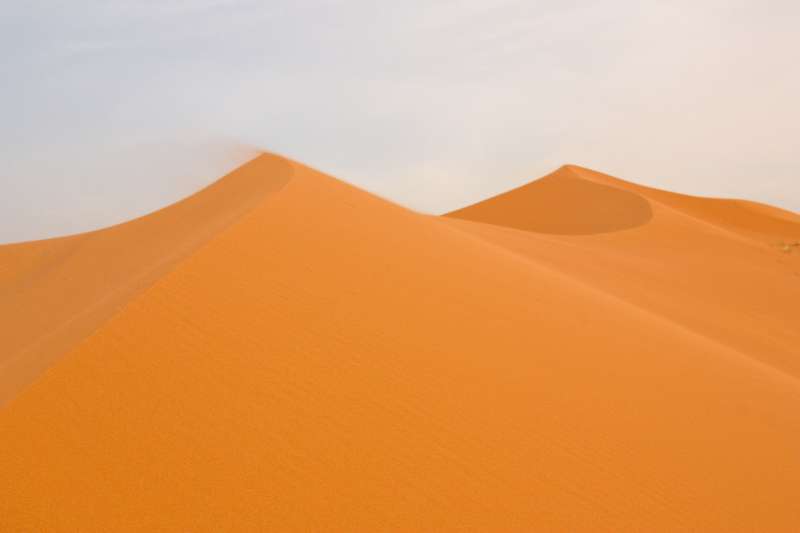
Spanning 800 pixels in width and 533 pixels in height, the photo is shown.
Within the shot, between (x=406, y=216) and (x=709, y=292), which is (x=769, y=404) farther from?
(x=709, y=292)

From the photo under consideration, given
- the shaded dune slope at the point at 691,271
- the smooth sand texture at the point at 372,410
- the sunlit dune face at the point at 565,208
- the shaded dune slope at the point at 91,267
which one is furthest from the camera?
the sunlit dune face at the point at 565,208

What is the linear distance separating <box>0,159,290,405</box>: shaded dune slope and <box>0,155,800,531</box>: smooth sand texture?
0.35m

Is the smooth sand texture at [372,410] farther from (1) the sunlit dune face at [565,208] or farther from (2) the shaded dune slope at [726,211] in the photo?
(2) the shaded dune slope at [726,211]

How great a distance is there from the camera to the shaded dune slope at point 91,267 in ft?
12.3

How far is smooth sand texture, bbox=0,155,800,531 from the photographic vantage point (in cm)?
254

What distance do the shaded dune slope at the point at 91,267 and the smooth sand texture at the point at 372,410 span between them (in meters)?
0.35

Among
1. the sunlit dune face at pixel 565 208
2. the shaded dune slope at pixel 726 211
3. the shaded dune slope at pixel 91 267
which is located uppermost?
the shaded dune slope at pixel 726 211

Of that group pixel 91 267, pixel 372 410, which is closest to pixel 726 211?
pixel 91 267

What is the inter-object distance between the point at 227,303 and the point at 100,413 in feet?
3.32

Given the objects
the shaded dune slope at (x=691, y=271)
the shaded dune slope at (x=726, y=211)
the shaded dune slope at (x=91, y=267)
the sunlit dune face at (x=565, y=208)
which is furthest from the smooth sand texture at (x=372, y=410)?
the shaded dune slope at (x=726, y=211)

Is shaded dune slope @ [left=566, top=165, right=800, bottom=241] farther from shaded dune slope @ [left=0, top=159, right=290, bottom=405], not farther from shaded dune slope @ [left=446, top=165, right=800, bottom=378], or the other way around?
shaded dune slope @ [left=0, top=159, right=290, bottom=405]

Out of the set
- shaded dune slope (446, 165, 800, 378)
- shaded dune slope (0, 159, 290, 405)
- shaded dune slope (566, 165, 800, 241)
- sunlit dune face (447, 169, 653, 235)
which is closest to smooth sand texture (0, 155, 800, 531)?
shaded dune slope (0, 159, 290, 405)

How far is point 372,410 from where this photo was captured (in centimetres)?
309

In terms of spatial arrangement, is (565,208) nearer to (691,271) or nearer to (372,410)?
(691,271)
